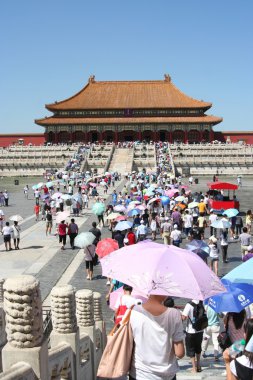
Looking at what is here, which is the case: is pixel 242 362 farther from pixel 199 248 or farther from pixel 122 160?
pixel 122 160

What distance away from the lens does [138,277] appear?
5.77 m

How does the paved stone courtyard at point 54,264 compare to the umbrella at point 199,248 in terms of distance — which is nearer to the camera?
the paved stone courtyard at point 54,264

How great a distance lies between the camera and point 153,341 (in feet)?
16.0

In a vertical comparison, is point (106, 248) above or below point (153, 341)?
below

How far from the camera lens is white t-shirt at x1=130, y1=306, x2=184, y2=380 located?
4.86 meters

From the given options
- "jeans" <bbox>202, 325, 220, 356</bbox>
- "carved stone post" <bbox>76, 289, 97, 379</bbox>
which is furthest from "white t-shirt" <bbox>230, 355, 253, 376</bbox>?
Answer: "jeans" <bbox>202, 325, 220, 356</bbox>

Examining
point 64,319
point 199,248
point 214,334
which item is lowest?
point 214,334

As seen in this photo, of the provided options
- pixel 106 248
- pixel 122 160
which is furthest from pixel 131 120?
pixel 106 248

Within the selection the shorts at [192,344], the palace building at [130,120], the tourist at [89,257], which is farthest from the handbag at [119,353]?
the palace building at [130,120]

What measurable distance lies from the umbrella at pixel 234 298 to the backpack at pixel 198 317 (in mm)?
943

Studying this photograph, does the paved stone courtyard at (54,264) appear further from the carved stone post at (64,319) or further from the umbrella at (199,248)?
the carved stone post at (64,319)

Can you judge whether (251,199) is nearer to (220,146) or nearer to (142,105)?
(220,146)

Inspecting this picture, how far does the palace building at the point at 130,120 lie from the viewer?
80.7 m

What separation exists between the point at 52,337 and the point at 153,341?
2.54m
